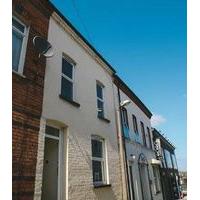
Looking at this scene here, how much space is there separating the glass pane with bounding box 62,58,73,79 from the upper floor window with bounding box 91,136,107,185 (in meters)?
2.66

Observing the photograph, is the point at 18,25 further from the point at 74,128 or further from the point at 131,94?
the point at 131,94

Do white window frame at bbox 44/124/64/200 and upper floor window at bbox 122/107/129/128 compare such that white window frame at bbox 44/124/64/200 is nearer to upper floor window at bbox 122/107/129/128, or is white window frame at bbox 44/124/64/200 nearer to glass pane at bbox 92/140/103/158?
glass pane at bbox 92/140/103/158

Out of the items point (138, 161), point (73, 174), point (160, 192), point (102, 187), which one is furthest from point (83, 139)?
point (160, 192)

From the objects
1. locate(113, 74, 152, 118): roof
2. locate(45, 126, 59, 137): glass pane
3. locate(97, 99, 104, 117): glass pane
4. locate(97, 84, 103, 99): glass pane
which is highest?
locate(113, 74, 152, 118): roof

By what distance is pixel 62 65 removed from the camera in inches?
345

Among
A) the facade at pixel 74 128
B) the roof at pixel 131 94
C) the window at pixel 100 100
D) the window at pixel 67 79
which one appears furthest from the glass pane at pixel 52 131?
the roof at pixel 131 94

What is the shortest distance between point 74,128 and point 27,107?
2.30 meters

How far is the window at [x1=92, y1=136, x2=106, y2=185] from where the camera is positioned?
9.07 meters

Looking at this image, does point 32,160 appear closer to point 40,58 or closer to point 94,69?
point 40,58

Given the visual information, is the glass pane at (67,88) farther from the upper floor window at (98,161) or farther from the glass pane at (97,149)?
the glass pane at (97,149)

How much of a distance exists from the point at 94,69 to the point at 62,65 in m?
2.60

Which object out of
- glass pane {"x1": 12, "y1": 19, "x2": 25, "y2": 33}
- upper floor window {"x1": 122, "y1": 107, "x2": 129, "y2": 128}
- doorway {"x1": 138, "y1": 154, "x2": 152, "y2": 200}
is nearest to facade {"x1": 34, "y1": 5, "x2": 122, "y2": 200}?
glass pane {"x1": 12, "y1": 19, "x2": 25, "y2": 33}

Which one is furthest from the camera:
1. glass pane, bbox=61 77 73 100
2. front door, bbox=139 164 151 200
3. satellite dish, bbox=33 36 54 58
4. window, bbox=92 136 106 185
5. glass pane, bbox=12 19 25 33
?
front door, bbox=139 164 151 200

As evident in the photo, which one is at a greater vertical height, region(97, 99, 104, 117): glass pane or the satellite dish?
the satellite dish
